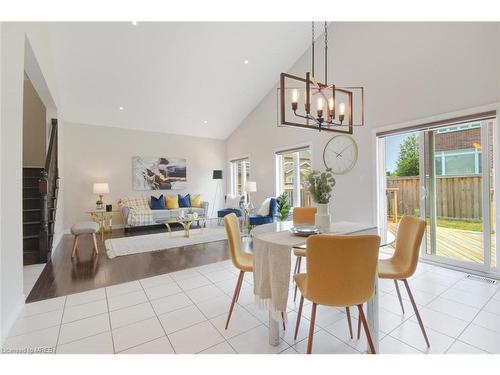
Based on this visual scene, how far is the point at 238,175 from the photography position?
8.03 metres

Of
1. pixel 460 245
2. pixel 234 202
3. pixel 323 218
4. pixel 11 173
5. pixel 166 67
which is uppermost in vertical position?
pixel 166 67

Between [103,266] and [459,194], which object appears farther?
[103,266]

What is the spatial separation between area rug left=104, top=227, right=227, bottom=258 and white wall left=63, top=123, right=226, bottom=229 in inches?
75.2

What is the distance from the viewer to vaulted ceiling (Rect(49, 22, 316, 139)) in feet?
13.5

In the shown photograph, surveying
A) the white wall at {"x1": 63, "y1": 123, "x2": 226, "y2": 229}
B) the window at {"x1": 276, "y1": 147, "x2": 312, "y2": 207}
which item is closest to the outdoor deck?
the window at {"x1": 276, "y1": 147, "x2": 312, "y2": 207}

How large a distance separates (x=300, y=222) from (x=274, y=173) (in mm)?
3501

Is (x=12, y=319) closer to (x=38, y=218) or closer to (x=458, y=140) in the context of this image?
(x=38, y=218)

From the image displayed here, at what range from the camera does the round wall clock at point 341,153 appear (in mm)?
4211

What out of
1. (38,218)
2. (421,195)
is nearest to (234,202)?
(38,218)

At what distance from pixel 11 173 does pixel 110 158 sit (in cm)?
477

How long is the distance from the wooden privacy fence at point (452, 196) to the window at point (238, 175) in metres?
4.55

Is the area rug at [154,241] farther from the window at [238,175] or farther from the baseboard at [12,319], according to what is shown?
the window at [238,175]
